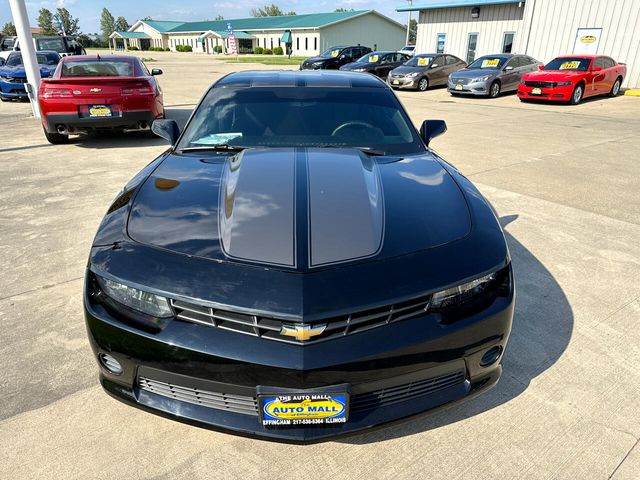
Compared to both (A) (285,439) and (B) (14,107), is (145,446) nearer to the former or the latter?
(A) (285,439)

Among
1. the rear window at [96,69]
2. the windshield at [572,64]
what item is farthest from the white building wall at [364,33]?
the rear window at [96,69]

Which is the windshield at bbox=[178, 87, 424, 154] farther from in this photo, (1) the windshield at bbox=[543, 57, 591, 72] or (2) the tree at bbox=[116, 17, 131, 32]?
(2) the tree at bbox=[116, 17, 131, 32]

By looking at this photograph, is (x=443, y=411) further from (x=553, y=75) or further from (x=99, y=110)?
(x=553, y=75)

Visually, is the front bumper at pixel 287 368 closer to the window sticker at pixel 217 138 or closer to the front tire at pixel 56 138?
the window sticker at pixel 217 138

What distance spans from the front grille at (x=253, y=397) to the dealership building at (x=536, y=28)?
2074 centimetres

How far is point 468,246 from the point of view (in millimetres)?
1984

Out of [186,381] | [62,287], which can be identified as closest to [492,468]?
[186,381]

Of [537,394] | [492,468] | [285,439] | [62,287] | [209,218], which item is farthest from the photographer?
[62,287]

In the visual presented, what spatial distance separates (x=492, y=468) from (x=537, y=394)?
1.95 ft

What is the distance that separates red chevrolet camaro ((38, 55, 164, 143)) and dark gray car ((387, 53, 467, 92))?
41.4 ft

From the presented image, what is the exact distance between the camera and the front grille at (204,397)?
174 centimetres

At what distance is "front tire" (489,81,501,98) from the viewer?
634 inches

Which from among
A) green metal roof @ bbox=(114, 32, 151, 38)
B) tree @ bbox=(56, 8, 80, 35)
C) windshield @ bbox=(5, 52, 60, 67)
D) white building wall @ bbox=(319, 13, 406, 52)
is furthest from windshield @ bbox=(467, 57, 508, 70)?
tree @ bbox=(56, 8, 80, 35)

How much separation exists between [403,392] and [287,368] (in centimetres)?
50
